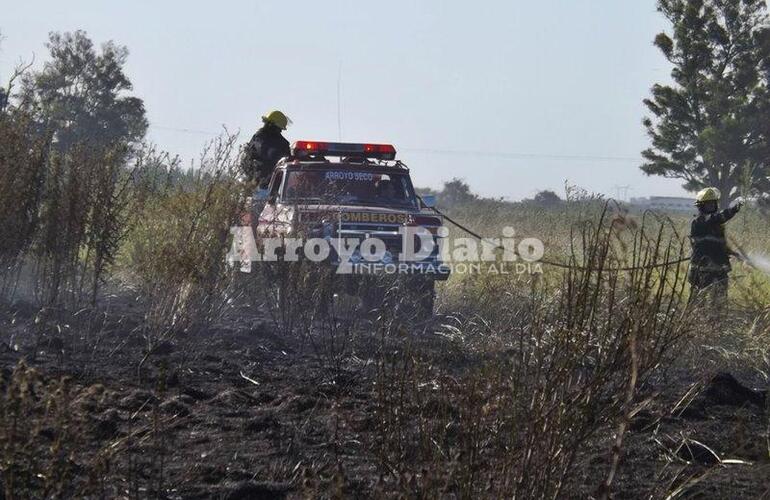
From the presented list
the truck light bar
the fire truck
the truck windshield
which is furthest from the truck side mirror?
the truck light bar

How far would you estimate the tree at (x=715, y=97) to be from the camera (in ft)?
105

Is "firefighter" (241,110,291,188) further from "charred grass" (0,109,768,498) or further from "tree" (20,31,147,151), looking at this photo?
"tree" (20,31,147,151)

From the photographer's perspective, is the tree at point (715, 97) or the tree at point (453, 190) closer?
the tree at point (715, 97)

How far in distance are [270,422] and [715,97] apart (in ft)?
91.7

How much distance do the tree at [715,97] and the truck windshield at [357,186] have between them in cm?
1983

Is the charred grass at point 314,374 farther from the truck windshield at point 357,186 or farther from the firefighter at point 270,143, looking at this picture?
the firefighter at point 270,143

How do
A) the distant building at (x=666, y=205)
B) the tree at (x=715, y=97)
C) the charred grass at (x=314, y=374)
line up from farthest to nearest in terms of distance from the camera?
the distant building at (x=666, y=205), the tree at (x=715, y=97), the charred grass at (x=314, y=374)

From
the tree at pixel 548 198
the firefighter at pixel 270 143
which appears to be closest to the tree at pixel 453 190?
the tree at pixel 548 198

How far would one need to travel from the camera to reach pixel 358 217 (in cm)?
1249

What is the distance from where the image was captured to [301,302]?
1041cm

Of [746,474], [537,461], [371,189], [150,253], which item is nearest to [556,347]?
[537,461]

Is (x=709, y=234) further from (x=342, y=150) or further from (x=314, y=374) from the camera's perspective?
(x=314, y=374)

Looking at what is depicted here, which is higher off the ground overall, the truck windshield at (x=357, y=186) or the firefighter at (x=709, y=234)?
the truck windshield at (x=357, y=186)

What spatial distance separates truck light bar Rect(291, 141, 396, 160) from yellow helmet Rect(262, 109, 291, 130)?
2.53ft
